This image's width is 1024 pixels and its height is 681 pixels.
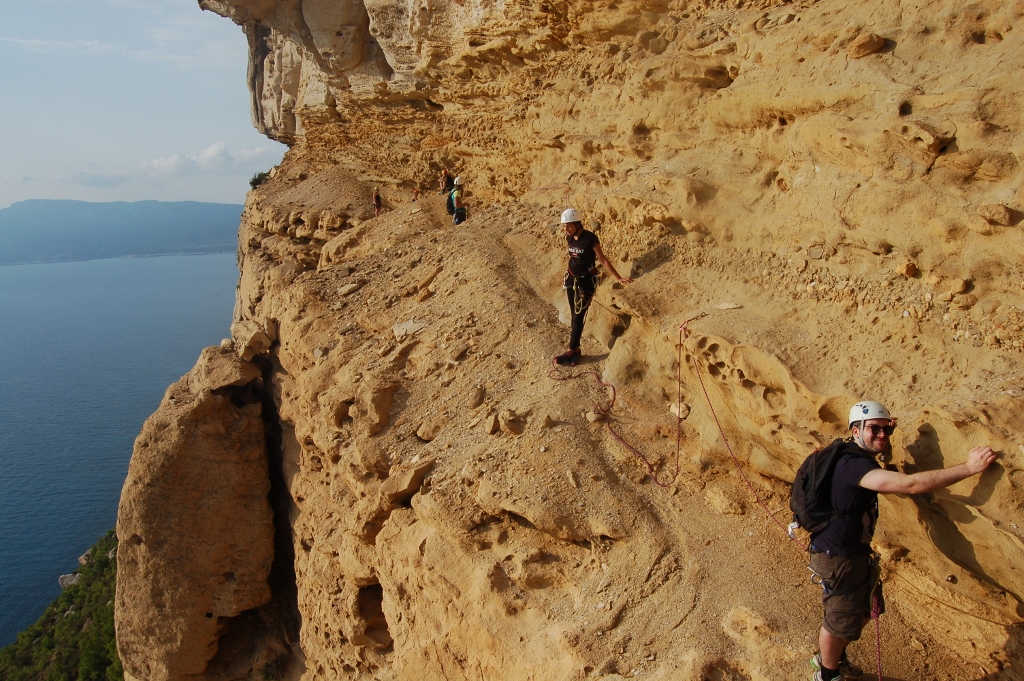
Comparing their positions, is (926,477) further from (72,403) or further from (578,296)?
(72,403)

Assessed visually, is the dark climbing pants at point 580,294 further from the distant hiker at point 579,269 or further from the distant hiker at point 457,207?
the distant hiker at point 457,207

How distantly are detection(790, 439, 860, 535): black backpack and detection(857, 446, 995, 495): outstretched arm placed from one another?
0.77 feet

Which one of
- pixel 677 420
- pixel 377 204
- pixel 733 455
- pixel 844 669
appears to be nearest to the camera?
pixel 844 669

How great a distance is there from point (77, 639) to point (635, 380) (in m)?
20.7

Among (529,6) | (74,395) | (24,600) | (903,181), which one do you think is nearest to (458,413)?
(903,181)

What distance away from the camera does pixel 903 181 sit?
5176 millimetres

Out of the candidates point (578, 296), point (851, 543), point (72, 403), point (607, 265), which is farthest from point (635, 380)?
point (72, 403)

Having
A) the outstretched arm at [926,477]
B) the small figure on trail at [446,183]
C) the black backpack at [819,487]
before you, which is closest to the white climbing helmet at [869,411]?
the black backpack at [819,487]

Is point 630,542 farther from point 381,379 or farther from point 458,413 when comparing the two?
Result: point 381,379

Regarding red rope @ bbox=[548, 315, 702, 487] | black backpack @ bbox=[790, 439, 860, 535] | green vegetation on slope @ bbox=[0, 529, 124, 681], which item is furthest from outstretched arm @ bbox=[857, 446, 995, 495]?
green vegetation on slope @ bbox=[0, 529, 124, 681]

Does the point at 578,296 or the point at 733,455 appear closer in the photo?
the point at 733,455

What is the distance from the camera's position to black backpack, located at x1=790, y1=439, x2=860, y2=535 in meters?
3.83

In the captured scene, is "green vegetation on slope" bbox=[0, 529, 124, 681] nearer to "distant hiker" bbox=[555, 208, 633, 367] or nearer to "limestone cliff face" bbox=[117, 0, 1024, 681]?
"limestone cliff face" bbox=[117, 0, 1024, 681]

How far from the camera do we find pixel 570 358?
7.21 metres
